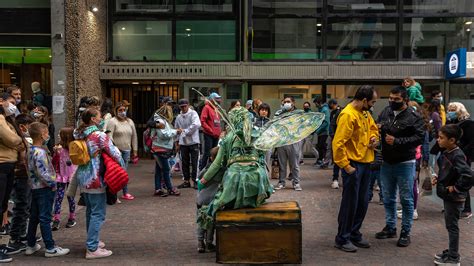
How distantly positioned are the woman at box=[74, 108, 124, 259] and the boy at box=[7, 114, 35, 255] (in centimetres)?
77

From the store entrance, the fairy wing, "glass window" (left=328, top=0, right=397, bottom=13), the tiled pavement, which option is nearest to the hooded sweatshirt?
the tiled pavement

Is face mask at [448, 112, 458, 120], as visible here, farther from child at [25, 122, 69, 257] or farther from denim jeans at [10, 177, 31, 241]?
denim jeans at [10, 177, 31, 241]

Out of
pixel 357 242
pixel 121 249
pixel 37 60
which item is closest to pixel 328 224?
pixel 357 242

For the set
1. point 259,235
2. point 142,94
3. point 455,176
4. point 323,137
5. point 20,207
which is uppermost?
point 142,94

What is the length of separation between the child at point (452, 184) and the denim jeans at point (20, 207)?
16.0ft

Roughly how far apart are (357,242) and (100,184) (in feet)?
10.5

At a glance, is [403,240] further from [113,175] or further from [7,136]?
[7,136]

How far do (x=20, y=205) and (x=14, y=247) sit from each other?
0.51 meters

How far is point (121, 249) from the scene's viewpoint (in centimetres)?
601

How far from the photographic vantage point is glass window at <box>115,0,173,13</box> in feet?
49.3

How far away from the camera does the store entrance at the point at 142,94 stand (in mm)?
15172

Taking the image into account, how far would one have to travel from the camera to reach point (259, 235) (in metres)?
5.25

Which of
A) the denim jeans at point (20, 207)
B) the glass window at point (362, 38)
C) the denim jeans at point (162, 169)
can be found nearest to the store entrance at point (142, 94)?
the glass window at point (362, 38)

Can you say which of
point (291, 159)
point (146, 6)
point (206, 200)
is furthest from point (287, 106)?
point (146, 6)
